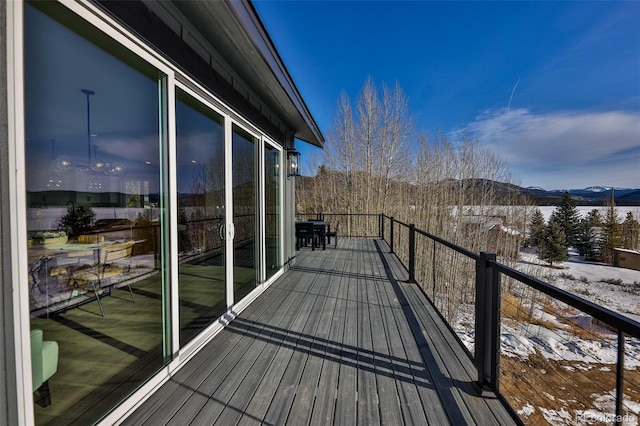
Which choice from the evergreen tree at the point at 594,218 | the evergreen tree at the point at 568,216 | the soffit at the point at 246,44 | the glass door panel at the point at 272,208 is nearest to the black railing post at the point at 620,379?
the soffit at the point at 246,44

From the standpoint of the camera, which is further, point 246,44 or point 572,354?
point 572,354

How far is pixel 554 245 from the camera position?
22.3 meters

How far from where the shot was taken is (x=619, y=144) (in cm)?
2016

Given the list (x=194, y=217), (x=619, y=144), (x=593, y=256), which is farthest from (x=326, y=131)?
(x=593, y=256)

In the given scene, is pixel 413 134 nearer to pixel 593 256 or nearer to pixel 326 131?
pixel 326 131

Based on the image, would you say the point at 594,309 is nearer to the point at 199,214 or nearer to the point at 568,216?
the point at 199,214

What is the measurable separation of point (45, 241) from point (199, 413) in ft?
4.07

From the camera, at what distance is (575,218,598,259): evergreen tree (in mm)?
25266

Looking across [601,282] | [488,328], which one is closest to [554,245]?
[601,282]

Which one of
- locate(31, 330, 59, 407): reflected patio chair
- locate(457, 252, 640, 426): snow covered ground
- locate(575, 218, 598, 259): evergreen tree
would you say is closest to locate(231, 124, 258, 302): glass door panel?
locate(31, 330, 59, 407): reflected patio chair

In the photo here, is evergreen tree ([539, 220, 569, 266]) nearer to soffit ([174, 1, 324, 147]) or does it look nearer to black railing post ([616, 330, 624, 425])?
soffit ([174, 1, 324, 147])

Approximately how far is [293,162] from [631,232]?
91.7 ft

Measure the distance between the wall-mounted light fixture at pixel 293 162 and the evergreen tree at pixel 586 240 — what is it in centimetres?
3115

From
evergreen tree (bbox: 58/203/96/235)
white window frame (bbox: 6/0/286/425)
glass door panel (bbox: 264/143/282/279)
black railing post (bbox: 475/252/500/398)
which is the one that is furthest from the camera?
glass door panel (bbox: 264/143/282/279)
